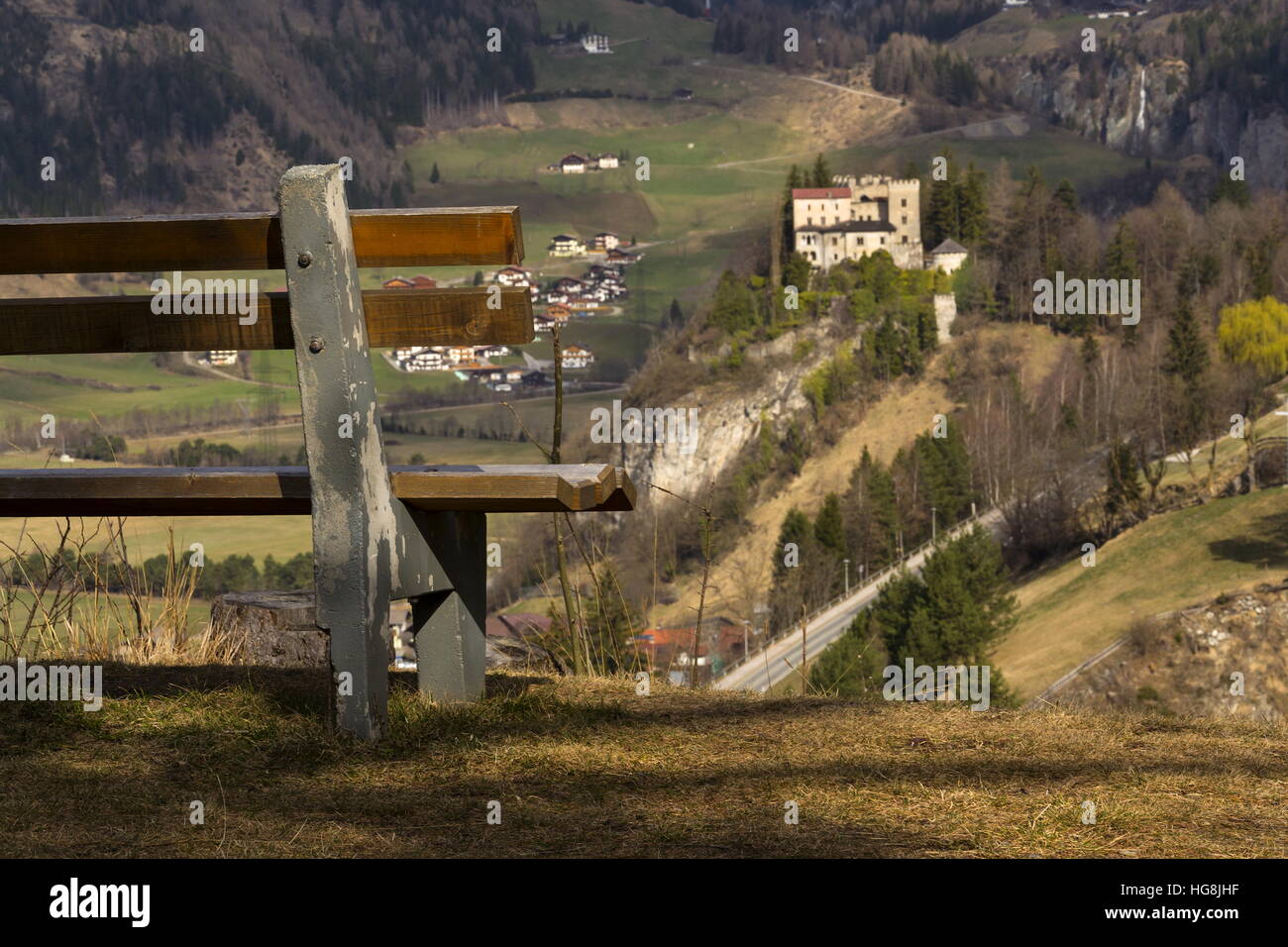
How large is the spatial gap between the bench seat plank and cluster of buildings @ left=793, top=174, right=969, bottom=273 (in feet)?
330

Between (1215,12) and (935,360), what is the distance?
129268 mm

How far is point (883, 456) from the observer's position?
85.8 meters

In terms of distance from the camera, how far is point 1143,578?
5538 cm

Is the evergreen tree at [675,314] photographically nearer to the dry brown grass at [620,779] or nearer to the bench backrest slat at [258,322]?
the dry brown grass at [620,779]

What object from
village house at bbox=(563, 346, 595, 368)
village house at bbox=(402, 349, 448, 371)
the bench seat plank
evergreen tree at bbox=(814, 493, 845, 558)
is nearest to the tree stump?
the bench seat plank

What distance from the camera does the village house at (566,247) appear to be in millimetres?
183750

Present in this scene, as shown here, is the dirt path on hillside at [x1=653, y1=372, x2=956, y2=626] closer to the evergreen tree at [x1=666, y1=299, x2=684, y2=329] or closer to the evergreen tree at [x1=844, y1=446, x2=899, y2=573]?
the evergreen tree at [x1=844, y1=446, x2=899, y2=573]

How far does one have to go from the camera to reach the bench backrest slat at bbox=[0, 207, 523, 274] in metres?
3.30

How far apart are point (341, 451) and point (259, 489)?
0.98 feet

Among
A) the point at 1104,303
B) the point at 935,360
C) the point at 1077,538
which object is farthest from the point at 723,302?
the point at 1077,538

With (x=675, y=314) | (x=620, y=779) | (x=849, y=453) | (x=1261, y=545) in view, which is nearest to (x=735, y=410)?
(x=849, y=453)

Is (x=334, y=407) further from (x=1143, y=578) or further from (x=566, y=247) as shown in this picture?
(x=566, y=247)

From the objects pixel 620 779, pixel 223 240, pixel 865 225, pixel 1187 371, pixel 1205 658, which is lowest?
pixel 1205 658

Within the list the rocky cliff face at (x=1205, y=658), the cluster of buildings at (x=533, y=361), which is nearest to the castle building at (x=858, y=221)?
the cluster of buildings at (x=533, y=361)
